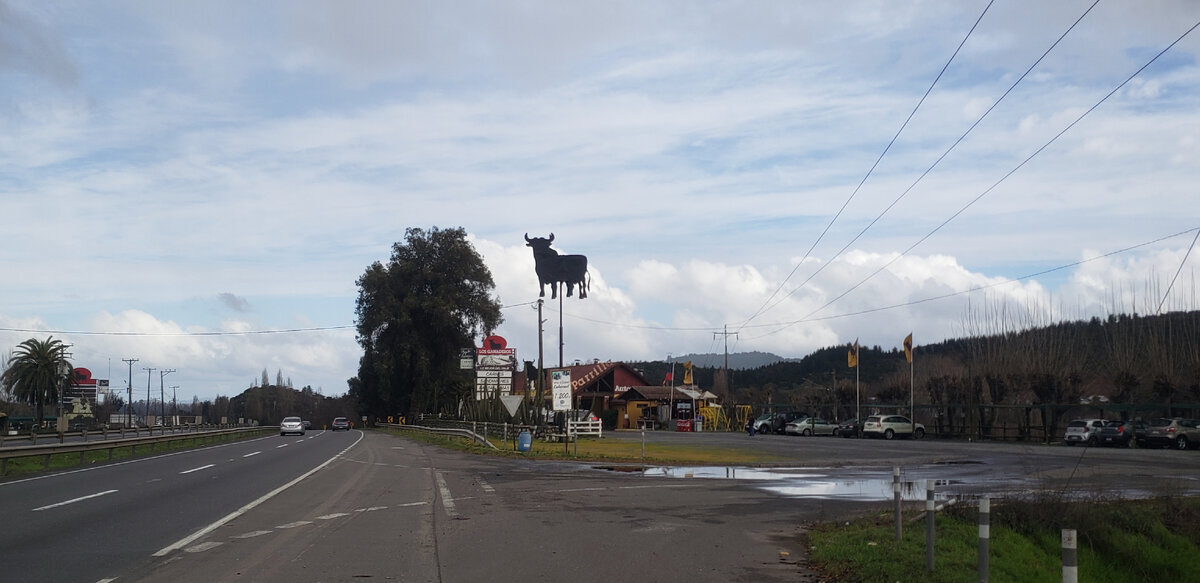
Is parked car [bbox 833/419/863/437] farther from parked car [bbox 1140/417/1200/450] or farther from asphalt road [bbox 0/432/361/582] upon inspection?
asphalt road [bbox 0/432/361/582]

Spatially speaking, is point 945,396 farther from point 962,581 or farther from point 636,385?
point 962,581

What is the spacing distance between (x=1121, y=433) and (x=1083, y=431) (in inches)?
65.4

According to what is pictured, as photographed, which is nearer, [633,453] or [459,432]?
[633,453]

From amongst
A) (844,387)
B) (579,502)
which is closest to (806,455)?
(579,502)

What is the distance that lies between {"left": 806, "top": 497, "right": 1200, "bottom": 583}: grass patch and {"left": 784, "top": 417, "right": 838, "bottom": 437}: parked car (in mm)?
50989

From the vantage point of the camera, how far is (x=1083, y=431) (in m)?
47.4

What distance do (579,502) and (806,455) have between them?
2112cm

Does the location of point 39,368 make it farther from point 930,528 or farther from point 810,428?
point 930,528

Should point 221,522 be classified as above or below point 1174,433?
above

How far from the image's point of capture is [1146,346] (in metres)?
56.7

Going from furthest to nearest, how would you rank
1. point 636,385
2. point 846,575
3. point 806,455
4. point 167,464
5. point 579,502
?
point 636,385, point 806,455, point 167,464, point 579,502, point 846,575

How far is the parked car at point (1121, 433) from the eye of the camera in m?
46.3

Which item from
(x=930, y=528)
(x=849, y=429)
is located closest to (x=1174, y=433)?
(x=849, y=429)

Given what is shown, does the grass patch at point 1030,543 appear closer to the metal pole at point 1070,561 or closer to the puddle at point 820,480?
the puddle at point 820,480
